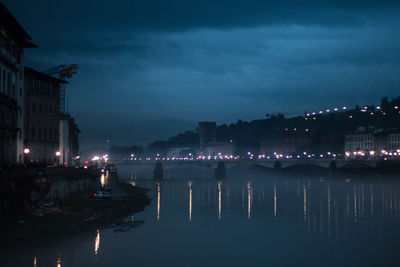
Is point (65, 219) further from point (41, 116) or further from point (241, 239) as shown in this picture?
point (41, 116)

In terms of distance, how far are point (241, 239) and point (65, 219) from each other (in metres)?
15.0

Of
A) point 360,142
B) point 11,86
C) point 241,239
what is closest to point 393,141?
point 360,142

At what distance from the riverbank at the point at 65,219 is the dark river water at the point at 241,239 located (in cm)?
112

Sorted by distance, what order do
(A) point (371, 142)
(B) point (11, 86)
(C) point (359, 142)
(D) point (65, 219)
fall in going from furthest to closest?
(C) point (359, 142), (A) point (371, 142), (B) point (11, 86), (D) point (65, 219)

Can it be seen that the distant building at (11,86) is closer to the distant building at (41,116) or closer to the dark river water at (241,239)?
the dark river water at (241,239)

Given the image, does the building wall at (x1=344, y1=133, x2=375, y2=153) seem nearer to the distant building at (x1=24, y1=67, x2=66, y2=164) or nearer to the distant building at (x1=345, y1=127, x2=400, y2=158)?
the distant building at (x1=345, y1=127, x2=400, y2=158)

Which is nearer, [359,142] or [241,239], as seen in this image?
[241,239]

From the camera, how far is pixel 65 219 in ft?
142

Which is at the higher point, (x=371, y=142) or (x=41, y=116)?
(x=41, y=116)

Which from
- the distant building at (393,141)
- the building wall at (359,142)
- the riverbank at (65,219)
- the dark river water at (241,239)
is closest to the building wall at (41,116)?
the riverbank at (65,219)

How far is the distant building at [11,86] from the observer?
46938mm

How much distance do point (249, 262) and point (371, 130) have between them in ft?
506

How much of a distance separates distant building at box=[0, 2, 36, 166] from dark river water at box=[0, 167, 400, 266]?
13.1 m

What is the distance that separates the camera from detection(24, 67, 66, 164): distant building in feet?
229
